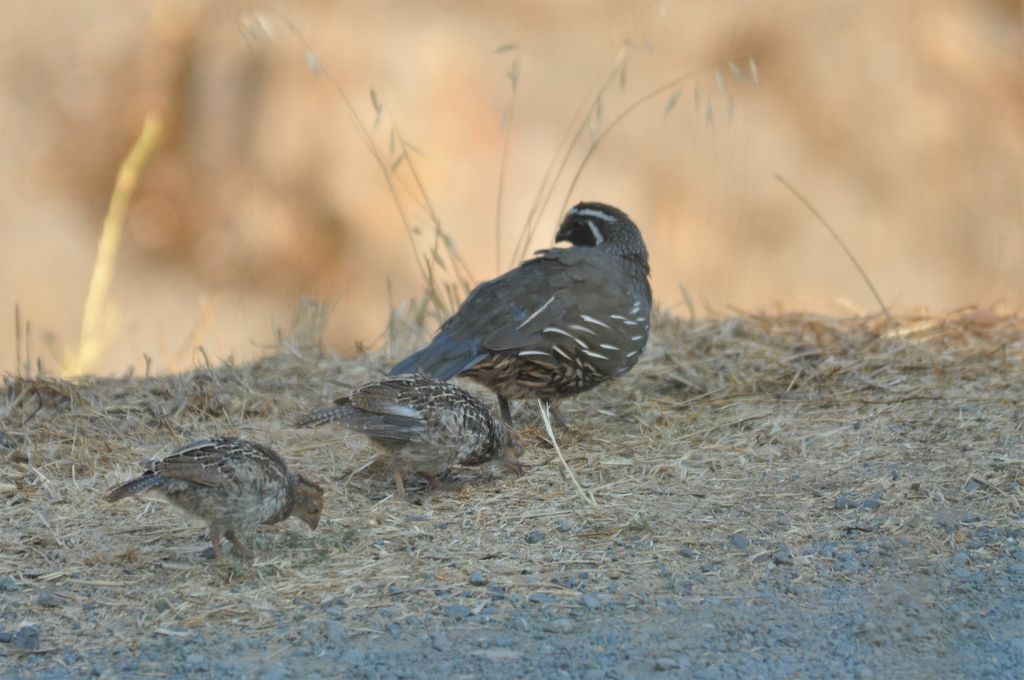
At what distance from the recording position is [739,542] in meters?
4.76

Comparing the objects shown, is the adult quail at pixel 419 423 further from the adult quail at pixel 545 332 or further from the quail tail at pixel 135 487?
the quail tail at pixel 135 487

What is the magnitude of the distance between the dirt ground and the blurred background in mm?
5643

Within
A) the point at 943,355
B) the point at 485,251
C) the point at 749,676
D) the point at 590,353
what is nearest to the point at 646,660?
the point at 749,676

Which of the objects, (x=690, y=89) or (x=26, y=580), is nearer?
(x=26, y=580)

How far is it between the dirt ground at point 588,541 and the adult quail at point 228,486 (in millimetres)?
158

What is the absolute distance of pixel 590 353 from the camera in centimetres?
624

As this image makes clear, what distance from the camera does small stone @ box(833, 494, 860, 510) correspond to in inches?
200

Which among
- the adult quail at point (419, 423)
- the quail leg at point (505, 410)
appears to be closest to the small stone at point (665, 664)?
the adult quail at point (419, 423)

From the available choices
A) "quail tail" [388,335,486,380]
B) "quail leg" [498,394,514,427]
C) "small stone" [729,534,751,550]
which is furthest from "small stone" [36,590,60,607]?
"quail leg" [498,394,514,427]

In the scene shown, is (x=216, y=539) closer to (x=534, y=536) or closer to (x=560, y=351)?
(x=534, y=536)

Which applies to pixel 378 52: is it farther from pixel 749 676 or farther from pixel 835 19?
pixel 749 676

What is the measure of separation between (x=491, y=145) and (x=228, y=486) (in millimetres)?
8474

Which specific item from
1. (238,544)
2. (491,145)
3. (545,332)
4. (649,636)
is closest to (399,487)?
(238,544)

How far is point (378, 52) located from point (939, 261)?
19.2ft
